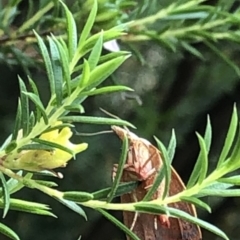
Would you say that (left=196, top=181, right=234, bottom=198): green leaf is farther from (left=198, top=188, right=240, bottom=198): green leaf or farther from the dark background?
the dark background

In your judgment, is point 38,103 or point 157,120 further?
point 157,120

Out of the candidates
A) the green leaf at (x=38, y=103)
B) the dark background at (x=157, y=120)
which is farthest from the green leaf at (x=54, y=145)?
the dark background at (x=157, y=120)

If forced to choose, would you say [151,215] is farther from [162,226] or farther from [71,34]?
[71,34]

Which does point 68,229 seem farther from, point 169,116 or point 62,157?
point 62,157

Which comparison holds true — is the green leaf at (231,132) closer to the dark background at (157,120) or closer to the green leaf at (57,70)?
the green leaf at (57,70)

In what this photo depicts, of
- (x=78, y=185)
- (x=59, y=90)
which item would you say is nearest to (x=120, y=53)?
(x=59, y=90)

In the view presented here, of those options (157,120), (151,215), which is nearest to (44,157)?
(151,215)
